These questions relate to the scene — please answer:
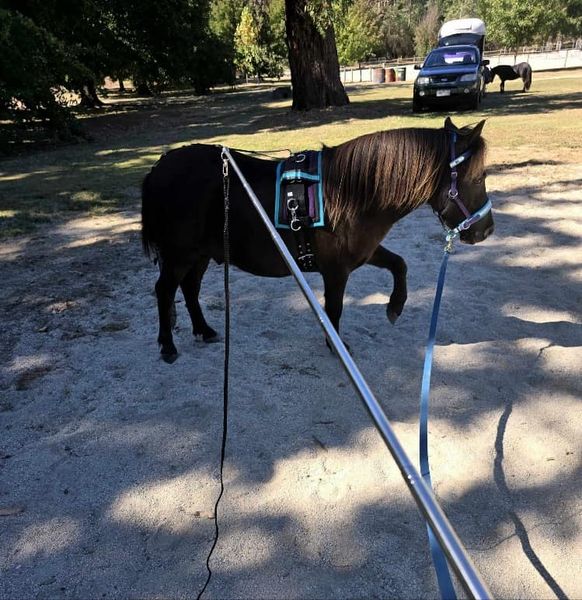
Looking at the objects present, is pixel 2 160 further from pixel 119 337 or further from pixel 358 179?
pixel 358 179

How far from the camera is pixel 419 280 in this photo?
5141 mm

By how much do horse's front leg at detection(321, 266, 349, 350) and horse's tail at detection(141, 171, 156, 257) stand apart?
4.35ft

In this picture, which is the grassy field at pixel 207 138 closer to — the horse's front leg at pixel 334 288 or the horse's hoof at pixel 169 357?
the horse's hoof at pixel 169 357

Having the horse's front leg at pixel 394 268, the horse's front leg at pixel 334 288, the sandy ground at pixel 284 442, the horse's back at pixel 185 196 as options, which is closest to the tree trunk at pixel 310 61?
the sandy ground at pixel 284 442

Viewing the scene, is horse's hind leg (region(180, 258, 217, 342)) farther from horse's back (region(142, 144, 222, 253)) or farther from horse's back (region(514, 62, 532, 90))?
horse's back (region(514, 62, 532, 90))

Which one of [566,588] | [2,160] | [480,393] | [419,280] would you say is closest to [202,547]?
[566,588]

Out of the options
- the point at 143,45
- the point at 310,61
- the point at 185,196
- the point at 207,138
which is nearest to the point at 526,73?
the point at 310,61

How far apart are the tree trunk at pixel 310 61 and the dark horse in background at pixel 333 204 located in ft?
50.4

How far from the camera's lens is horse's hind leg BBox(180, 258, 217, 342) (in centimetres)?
402

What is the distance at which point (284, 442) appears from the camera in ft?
9.68

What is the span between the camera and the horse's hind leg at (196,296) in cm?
402

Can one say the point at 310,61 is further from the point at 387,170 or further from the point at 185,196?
the point at 387,170

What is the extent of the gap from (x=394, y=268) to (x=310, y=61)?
641 inches

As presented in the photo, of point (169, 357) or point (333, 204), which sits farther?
point (169, 357)
